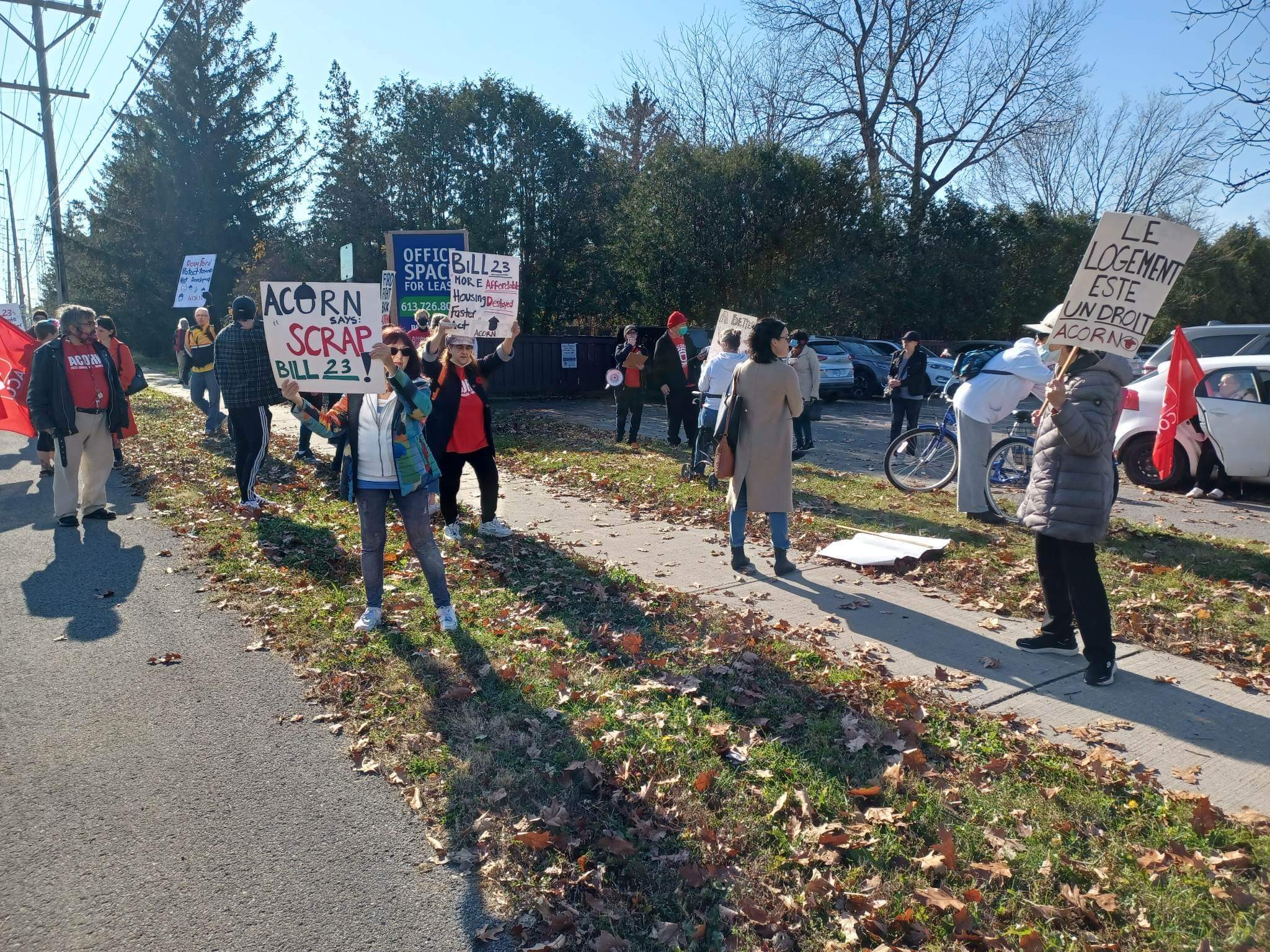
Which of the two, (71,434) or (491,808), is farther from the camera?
(71,434)

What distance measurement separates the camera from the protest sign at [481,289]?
374 inches

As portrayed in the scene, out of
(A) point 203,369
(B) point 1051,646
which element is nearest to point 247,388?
(A) point 203,369

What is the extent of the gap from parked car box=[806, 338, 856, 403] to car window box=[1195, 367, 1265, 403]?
1299 centimetres

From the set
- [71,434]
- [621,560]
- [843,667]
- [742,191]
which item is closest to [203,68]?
[742,191]

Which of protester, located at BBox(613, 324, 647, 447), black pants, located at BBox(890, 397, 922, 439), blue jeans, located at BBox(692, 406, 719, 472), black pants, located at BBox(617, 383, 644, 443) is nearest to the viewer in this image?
blue jeans, located at BBox(692, 406, 719, 472)

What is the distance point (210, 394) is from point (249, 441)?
5996mm

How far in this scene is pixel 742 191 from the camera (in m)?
26.9

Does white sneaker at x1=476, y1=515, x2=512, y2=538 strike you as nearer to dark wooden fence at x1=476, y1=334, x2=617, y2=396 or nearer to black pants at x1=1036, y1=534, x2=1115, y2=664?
black pants at x1=1036, y1=534, x2=1115, y2=664

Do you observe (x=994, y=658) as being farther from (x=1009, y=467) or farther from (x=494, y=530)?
(x=494, y=530)

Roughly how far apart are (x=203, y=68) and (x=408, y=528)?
146 ft

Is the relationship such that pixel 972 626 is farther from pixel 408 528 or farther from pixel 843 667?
pixel 408 528

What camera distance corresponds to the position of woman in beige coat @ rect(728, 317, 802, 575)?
6660mm

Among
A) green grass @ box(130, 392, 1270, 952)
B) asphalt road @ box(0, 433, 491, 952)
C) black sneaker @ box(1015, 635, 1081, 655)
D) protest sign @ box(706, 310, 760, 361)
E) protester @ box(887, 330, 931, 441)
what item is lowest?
asphalt road @ box(0, 433, 491, 952)

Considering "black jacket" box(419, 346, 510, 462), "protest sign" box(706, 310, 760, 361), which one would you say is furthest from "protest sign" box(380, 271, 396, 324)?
"black jacket" box(419, 346, 510, 462)
